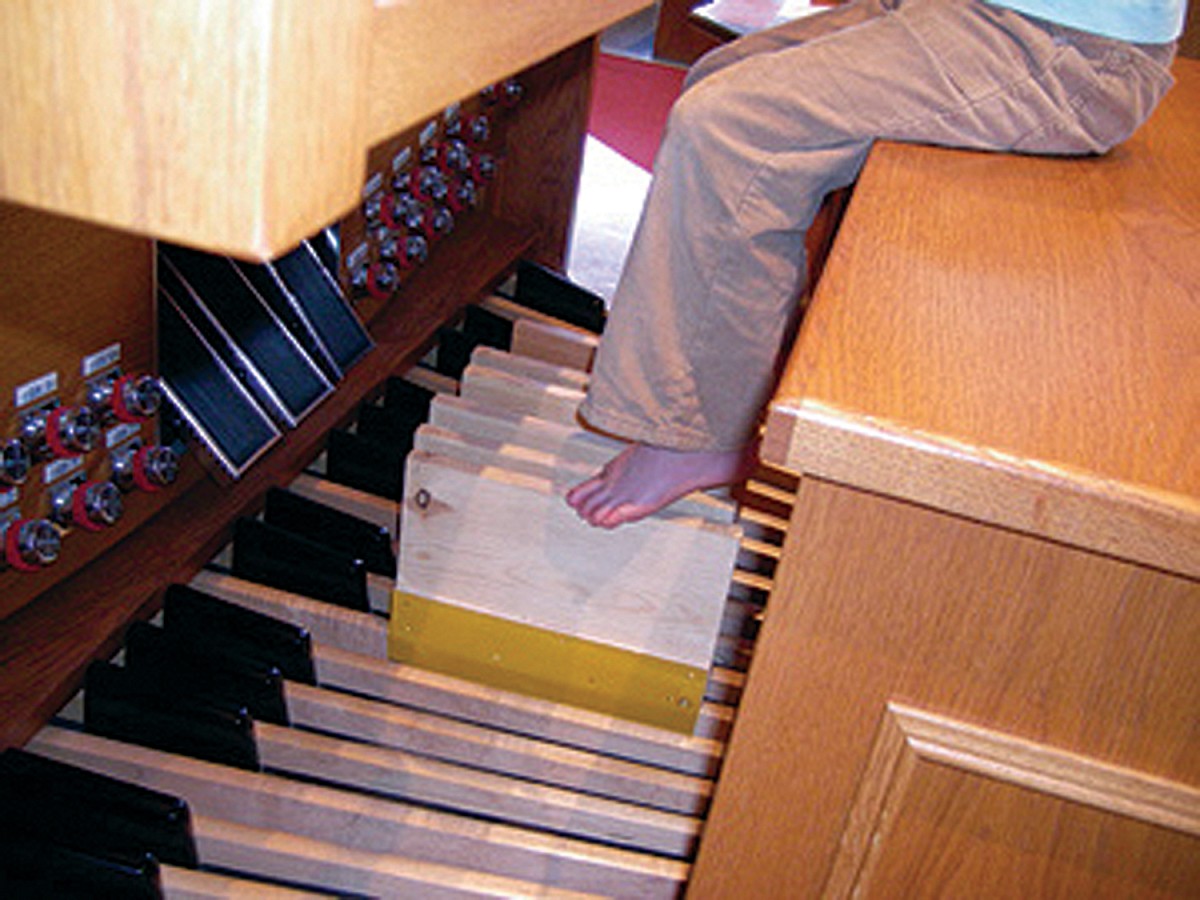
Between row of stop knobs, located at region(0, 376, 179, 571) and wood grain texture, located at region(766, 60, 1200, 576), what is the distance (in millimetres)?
778

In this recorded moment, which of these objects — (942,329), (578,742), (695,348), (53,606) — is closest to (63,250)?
(53,606)

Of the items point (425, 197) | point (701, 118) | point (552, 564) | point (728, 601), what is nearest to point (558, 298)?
point (425, 197)

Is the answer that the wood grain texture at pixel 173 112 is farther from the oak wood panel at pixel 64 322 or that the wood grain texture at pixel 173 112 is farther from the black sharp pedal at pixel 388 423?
the black sharp pedal at pixel 388 423

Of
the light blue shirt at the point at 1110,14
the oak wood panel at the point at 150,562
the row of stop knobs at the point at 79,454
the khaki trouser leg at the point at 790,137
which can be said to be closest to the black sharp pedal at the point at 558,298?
the oak wood panel at the point at 150,562

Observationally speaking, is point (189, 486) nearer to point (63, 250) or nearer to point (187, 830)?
point (63, 250)

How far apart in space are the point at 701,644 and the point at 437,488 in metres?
0.33

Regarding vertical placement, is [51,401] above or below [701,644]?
above

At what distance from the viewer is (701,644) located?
139 centimetres

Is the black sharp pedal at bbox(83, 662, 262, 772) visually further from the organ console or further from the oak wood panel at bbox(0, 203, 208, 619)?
the oak wood panel at bbox(0, 203, 208, 619)

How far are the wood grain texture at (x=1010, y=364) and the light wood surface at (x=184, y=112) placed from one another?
278mm

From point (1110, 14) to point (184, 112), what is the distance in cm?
94

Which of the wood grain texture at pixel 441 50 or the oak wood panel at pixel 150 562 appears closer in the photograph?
the wood grain texture at pixel 441 50

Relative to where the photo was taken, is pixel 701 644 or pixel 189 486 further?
pixel 189 486

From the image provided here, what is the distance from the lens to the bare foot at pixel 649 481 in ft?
4.30
